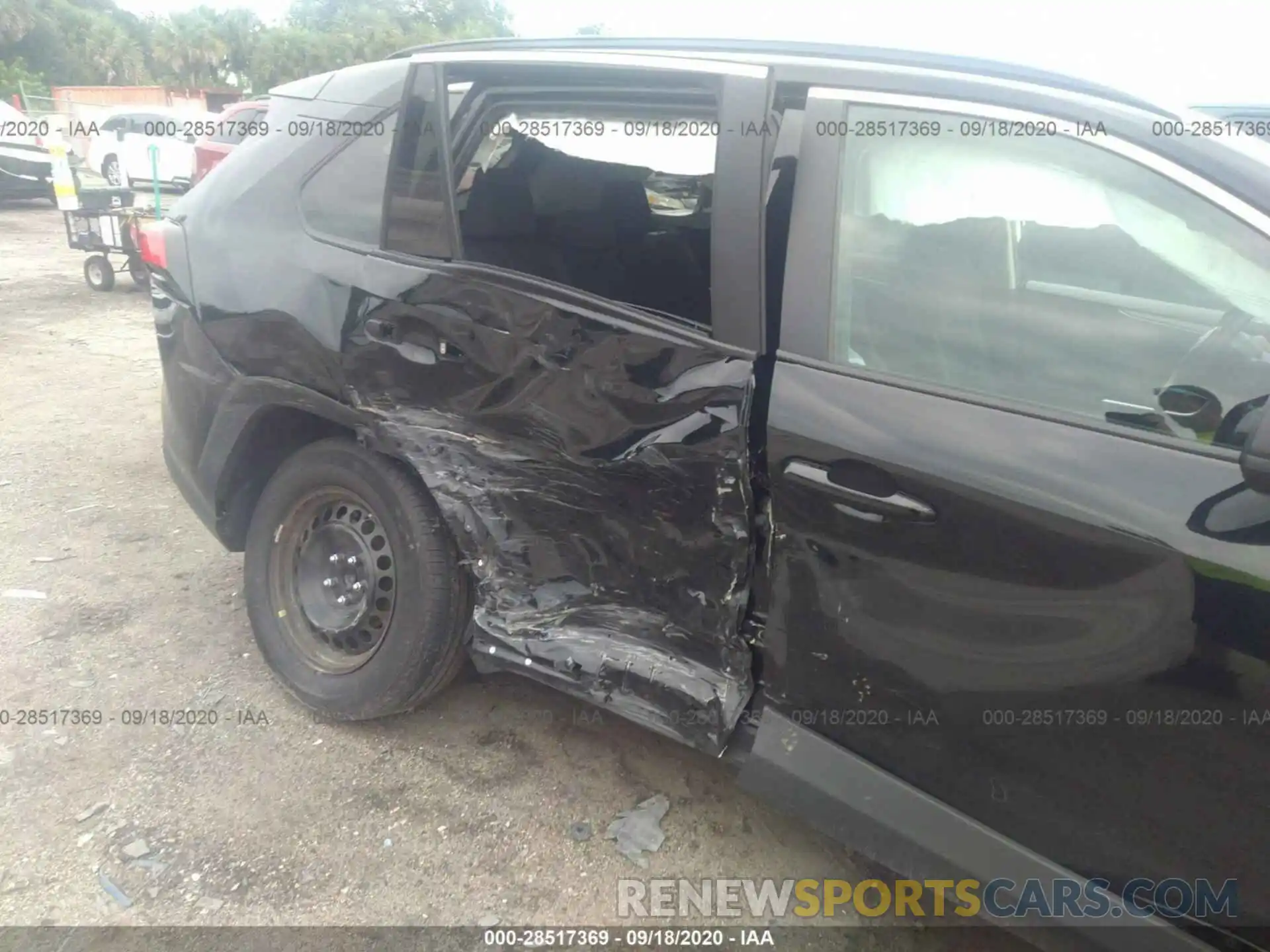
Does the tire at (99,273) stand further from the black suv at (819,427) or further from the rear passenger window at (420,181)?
the rear passenger window at (420,181)

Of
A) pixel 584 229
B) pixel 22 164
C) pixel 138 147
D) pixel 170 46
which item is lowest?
pixel 138 147

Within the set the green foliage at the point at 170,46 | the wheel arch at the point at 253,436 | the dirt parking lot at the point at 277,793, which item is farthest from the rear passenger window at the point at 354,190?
the green foliage at the point at 170,46

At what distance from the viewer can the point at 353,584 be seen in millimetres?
2721

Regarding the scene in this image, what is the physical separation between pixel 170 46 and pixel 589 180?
166 ft

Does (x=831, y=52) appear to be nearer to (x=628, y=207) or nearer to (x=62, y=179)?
(x=628, y=207)

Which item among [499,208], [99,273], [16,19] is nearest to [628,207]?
[499,208]

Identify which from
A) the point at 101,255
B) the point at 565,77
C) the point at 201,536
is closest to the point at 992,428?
the point at 565,77

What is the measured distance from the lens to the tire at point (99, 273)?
Result: 8578 millimetres

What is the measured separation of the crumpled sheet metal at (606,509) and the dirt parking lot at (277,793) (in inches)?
17.0

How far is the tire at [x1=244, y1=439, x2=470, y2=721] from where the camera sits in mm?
2518

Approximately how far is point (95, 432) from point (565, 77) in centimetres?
403

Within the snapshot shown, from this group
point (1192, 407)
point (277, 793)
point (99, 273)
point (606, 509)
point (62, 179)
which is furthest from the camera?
point (62, 179)

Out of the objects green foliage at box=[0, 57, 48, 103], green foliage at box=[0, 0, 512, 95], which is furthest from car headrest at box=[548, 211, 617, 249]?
green foliage at box=[0, 0, 512, 95]

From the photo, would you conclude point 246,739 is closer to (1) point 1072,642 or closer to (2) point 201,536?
(2) point 201,536
